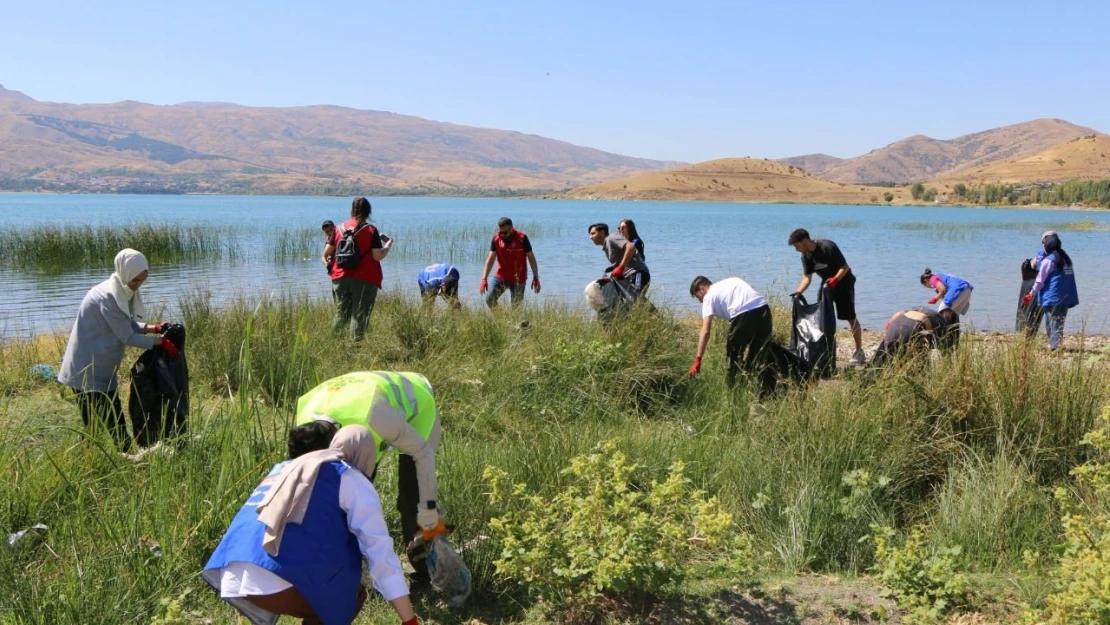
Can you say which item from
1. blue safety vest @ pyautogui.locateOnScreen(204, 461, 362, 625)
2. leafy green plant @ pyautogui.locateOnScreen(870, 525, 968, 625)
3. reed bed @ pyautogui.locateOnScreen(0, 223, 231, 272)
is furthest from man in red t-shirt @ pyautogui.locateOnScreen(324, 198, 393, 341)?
reed bed @ pyautogui.locateOnScreen(0, 223, 231, 272)

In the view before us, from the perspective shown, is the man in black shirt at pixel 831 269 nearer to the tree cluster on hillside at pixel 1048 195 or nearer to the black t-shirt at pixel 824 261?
the black t-shirt at pixel 824 261

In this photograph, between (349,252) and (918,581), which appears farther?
(349,252)

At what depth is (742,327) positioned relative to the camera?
717cm

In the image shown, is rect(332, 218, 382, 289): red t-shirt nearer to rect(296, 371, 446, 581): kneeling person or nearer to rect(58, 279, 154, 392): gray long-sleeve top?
rect(58, 279, 154, 392): gray long-sleeve top

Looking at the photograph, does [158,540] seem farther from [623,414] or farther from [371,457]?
[623,414]

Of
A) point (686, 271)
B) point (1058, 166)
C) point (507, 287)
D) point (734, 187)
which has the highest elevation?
point (1058, 166)

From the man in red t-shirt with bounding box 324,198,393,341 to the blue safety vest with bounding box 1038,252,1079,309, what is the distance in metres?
7.88

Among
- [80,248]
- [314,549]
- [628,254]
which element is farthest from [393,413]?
[80,248]

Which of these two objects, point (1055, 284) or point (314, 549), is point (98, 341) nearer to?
point (314, 549)

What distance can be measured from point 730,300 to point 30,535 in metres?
5.26

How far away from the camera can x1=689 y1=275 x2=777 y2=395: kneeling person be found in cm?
714

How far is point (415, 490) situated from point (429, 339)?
190 inches

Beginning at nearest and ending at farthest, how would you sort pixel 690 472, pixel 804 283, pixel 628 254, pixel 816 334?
1. pixel 690 472
2. pixel 816 334
3. pixel 804 283
4. pixel 628 254

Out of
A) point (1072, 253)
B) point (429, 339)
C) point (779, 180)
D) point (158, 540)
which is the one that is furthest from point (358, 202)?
point (779, 180)
